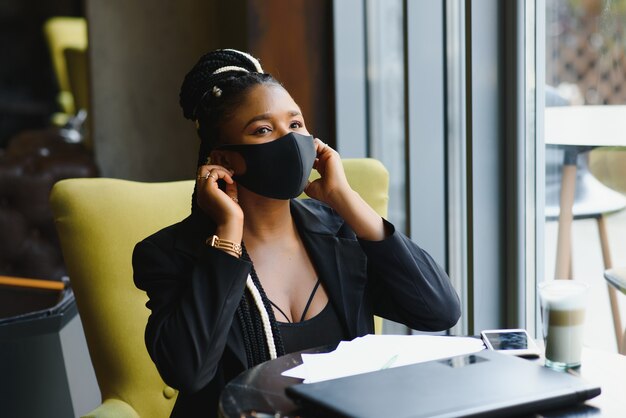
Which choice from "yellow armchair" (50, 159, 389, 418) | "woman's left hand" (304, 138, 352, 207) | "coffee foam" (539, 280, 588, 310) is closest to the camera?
"coffee foam" (539, 280, 588, 310)

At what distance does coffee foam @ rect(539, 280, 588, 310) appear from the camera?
1.22 meters

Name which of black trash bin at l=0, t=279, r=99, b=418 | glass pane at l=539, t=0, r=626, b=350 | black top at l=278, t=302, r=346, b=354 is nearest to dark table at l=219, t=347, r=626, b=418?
black top at l=278, t=302, r=346, b=354

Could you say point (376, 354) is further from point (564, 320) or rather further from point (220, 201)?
point (220, 201)

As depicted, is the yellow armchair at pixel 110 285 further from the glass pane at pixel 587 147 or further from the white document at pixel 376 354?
the glass pane at pixel 587 147

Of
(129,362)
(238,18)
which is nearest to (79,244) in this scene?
(129,362)

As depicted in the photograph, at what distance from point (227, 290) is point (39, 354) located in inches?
34.0

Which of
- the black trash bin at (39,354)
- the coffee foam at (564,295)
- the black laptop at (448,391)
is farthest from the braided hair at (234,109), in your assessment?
the black trash bin at (39,354)

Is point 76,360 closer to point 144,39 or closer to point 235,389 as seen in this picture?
point 235,389

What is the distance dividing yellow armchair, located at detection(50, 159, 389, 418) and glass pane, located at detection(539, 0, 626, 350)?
38.0 inches

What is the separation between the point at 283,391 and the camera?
118 cm

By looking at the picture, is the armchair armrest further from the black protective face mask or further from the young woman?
the black protective face mask

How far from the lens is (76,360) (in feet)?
7.29

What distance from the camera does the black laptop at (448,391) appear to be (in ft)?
3.31

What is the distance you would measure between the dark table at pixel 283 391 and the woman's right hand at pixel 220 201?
0.25m
